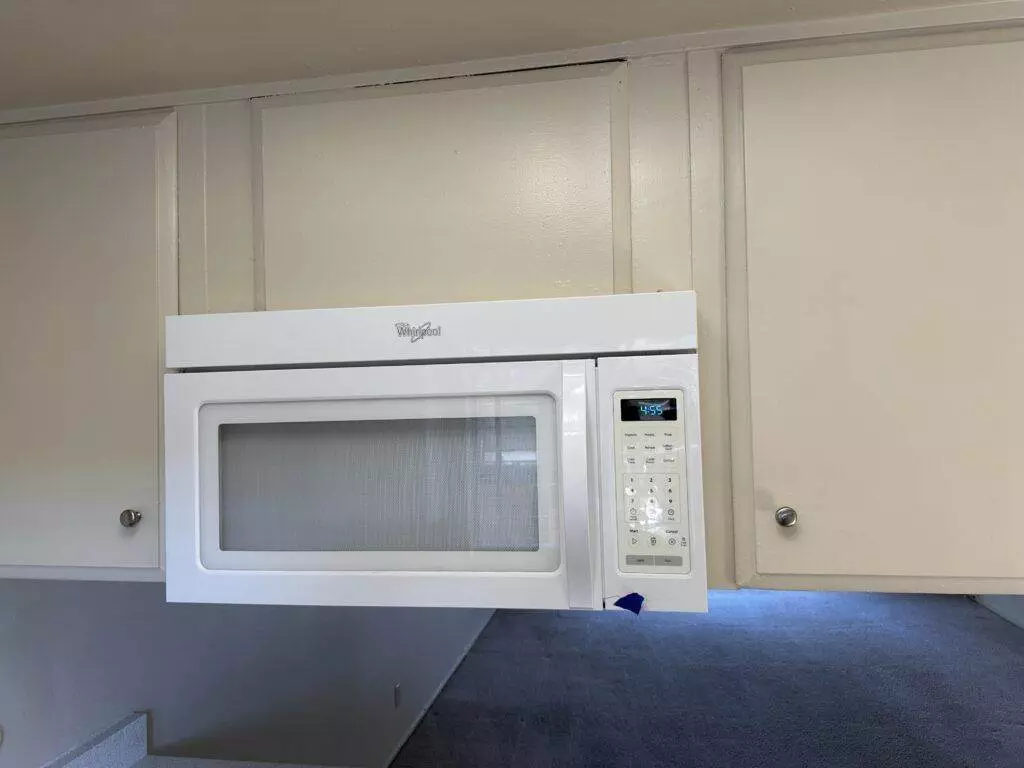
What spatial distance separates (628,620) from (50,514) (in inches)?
176

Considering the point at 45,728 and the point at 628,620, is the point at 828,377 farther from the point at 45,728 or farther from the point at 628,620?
the point at 628,620

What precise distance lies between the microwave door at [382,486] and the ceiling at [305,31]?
437 mm

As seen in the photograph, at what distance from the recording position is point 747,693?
3365 millimetres

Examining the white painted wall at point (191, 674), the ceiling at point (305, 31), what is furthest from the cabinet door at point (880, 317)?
the white painted wall at point (191, 674)

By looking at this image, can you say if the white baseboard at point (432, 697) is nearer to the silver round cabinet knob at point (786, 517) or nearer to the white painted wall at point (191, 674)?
the white painted wall at point (191, 674)

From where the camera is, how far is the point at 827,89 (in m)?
0.67

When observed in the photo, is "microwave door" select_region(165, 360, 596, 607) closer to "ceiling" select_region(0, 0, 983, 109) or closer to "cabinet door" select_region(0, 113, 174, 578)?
"cabinet door" select_region(0, 113, 174, 578)

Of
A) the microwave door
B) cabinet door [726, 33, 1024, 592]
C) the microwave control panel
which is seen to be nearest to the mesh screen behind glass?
the microwave door

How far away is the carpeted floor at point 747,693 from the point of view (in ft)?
9.27

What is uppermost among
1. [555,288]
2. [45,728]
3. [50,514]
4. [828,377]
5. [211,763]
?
[555,288]

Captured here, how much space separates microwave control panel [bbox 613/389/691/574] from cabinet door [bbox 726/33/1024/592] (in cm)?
12

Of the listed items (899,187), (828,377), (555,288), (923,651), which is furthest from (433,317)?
(923,651)

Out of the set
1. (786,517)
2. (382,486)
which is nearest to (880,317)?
(786,517)

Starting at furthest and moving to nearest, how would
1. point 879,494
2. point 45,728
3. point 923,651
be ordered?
point 923,651
point 45,728
point 879,494
